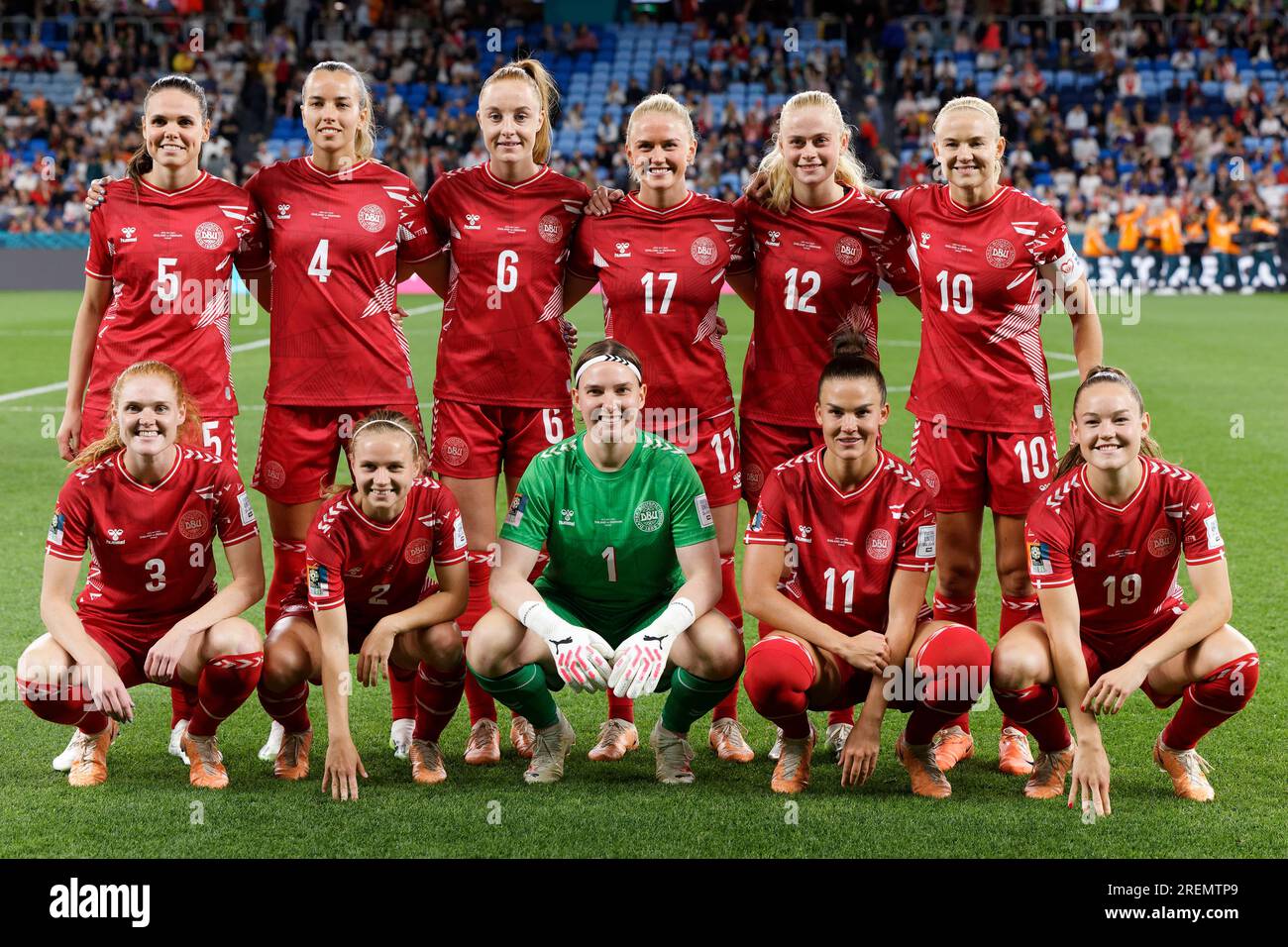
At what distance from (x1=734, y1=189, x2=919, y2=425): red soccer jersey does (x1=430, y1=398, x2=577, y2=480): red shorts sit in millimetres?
701

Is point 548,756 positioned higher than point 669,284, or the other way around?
point 669,284

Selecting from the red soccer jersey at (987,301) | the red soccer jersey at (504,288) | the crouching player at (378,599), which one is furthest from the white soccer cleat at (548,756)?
the red soccer jersey at (987,301)

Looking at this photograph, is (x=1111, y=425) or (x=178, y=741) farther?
(x=178, y=741)

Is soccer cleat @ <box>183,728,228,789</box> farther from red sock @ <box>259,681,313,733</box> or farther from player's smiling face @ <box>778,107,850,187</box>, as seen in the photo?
player's smiling face @ <box>778,107,850,187</box>

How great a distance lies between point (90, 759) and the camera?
4.31 meters

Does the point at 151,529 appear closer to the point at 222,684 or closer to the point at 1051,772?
the point at 222,684

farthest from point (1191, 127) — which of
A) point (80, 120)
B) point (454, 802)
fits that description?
point (454, 802)

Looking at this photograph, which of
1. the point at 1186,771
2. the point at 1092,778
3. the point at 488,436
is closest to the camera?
the point at 1092,778

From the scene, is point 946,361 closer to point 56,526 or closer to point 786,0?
point 56,526

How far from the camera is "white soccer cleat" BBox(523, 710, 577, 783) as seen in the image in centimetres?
432

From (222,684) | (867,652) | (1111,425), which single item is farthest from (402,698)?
(1111,425)

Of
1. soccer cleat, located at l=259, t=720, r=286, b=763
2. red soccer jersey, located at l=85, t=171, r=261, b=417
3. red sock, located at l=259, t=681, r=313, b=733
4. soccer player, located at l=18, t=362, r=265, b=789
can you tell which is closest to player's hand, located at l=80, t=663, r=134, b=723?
soccer player, located at l=18, t=362, r=265, b=789

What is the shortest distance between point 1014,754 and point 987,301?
1.45 m

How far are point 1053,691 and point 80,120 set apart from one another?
29211mm
